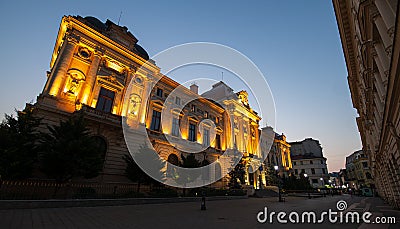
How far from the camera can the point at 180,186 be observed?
19.4 m

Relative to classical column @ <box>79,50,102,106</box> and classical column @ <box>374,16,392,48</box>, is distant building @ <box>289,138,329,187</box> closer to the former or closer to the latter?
classical column @ <box>374,16,392,48</box>

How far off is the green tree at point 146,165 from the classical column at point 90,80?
7.22m

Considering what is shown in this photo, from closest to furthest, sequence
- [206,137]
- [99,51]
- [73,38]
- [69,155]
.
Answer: [69,155]
[73,38]
[99,51]
[206,137]

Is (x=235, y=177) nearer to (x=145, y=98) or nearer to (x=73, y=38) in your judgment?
(x=145, y=98)

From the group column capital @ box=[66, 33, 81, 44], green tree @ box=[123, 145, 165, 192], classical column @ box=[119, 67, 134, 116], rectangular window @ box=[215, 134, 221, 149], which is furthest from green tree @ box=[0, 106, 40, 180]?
rectangular window @ box=[215, 134, 221, 149]

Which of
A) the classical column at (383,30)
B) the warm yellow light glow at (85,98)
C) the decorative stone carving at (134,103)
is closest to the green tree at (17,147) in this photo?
the warm yellow light glow at (85,98)

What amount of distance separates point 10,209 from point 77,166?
12.1ft

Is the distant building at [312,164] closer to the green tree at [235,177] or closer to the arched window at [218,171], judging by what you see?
the green tree at [235,177]

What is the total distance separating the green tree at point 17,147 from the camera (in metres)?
10.7

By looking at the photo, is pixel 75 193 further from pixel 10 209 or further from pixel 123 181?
pixel 123 181

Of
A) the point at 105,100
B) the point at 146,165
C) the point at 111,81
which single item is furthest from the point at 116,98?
the point at 146,165

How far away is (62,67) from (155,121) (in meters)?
11.1

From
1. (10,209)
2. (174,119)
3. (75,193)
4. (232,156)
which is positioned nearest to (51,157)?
(75,193)

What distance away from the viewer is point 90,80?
18.6 metres
